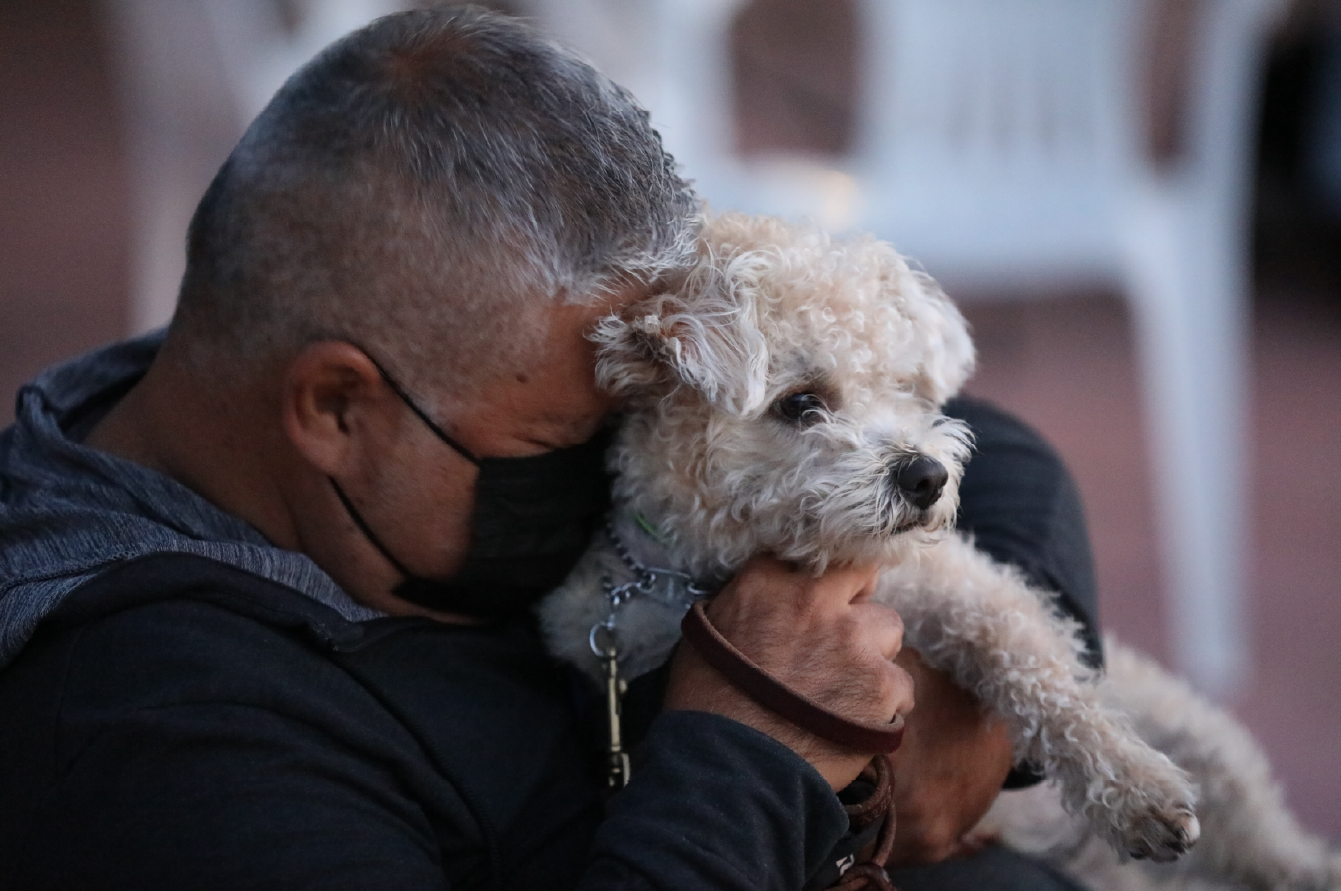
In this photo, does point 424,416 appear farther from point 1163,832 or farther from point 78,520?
point 1163,832

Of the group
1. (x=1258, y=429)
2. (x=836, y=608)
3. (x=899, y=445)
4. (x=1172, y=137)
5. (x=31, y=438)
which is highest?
(x=31, y=438)

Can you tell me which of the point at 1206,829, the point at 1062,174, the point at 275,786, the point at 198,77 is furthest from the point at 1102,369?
the point at 275,786

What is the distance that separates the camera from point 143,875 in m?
0.93

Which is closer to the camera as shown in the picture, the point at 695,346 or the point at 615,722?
the point at 695,346

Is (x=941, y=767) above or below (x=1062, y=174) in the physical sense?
below

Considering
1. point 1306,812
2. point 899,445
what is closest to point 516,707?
point 899,445

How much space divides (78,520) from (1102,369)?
5.15m

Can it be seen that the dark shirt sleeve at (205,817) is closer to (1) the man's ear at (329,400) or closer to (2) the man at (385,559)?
(2) the man at (385,559)

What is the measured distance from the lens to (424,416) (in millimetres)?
1203

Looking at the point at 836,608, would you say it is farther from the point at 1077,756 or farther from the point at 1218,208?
the point at 1218,208

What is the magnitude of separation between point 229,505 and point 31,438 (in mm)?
218

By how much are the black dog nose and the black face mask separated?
37 cm

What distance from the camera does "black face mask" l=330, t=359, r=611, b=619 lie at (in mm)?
1251

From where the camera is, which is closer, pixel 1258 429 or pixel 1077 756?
pixel 1077 756
